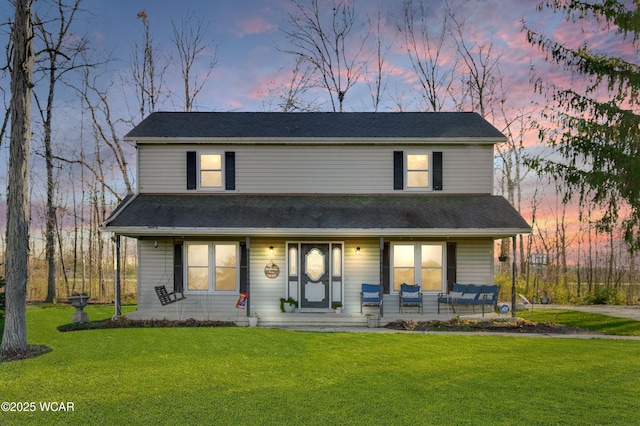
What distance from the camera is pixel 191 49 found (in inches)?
987

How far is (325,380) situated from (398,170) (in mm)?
9055

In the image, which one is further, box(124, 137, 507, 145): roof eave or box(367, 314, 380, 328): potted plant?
box(124, 137, 507, 145): roof eave

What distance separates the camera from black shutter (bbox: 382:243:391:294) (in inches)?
552

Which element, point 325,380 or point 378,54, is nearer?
point 325,380

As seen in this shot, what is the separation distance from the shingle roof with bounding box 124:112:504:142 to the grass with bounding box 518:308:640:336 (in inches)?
229

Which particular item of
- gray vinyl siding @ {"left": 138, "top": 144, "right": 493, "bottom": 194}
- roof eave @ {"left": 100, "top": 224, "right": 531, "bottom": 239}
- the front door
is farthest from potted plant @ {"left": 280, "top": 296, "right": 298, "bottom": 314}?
gray vinyl siding @ {"left": 138, "top": 144, "right": 493, "bottom": 194}

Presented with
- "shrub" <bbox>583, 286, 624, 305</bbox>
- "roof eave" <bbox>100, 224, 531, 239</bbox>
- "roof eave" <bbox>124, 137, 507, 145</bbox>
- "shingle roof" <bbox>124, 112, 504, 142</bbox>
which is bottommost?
"shrub" <bbox>583, 286, 624, 305</bbox>

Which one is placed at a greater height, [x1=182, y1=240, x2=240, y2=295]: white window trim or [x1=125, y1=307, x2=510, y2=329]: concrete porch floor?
[x1=182, y1=240, x2=240, y2=295]: white window trim

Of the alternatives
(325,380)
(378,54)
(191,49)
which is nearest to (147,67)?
(191,49)

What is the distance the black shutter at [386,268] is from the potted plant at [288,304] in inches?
108

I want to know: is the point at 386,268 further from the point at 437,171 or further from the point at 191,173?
the point at 191,173

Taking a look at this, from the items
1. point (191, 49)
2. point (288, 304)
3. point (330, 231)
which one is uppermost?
point (191, 49)

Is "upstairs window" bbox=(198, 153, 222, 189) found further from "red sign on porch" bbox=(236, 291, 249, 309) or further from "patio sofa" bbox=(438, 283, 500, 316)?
"patio sofa" bbox=(438, 283, 500, 316)

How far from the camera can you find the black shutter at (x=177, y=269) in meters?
14.0
